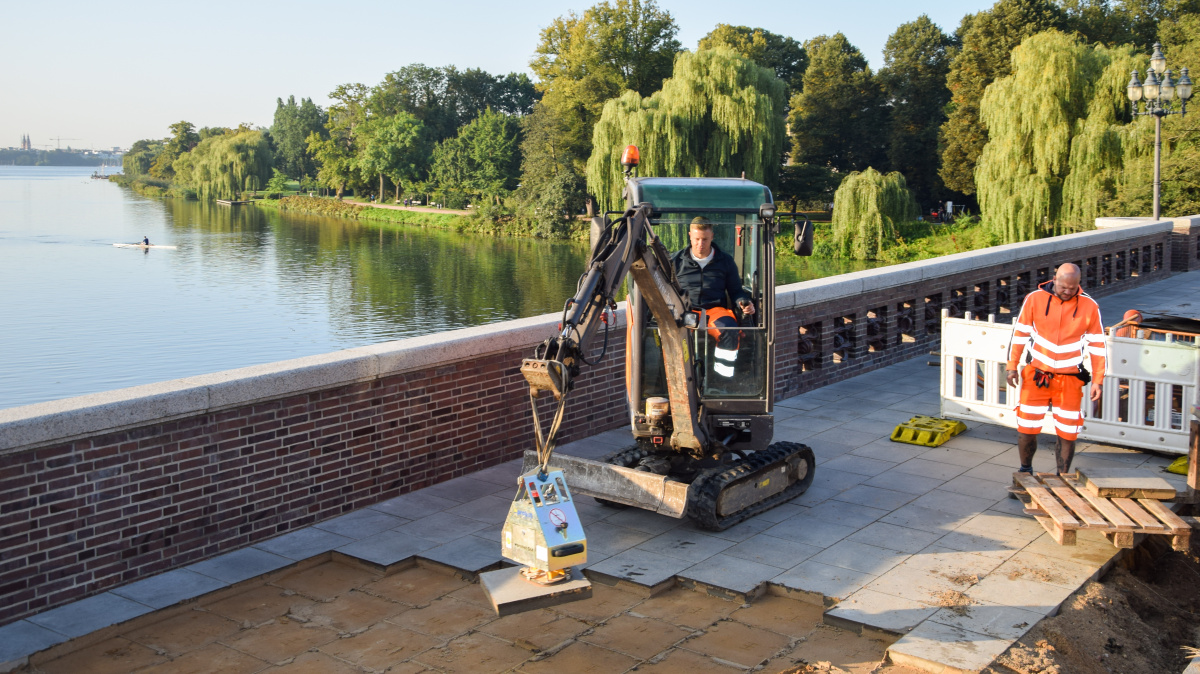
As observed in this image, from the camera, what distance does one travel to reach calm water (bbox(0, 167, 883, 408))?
29.8 meters

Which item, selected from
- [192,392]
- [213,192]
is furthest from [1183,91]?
[213,192]

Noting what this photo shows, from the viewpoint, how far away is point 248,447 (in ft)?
23.1

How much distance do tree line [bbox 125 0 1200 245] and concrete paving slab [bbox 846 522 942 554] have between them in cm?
1311

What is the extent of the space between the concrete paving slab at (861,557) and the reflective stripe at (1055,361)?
2.16 metres

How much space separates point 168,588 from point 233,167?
355ft

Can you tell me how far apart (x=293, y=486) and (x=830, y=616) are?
3.89 metres

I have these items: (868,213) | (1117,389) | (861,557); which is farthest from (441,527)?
(868,213)

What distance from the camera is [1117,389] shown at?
9336 mm

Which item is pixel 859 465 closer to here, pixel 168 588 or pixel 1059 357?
pixel 1059 357

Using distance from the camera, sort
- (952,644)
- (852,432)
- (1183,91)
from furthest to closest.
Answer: (1183,91) < (852,432) < (952,644)

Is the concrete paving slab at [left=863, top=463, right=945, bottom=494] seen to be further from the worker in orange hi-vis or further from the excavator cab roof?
the excavator cab roof

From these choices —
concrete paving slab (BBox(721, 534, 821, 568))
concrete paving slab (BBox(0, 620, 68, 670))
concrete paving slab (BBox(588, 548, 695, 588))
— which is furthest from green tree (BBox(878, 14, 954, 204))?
concrete paving slab (BBox(0, 620, 68, 670))

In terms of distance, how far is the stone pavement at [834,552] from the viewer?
19.1 feet

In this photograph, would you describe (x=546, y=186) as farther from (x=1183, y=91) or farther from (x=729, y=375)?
(x=729, y=375)
